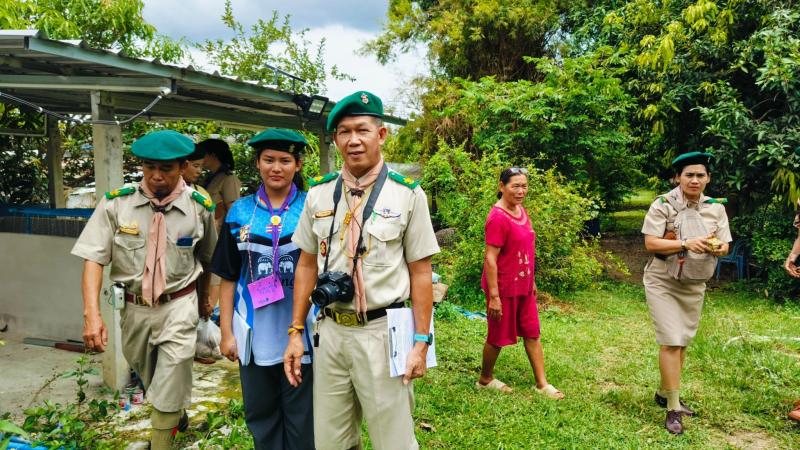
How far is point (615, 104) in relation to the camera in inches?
406

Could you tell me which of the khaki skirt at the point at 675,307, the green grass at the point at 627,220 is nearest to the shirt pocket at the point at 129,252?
the khaki skirt at the point at 675,307

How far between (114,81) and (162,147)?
151cm

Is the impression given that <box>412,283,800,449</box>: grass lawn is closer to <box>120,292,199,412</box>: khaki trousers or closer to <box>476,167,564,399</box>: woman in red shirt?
<box>476,167,564,399</box>: woman in red shirt

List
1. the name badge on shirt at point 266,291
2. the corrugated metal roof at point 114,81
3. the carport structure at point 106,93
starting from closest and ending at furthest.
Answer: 1. the name badge on shirt at point 266,291
2. the corrugated metal roof at point 114,81
3. the carport structure at point 106,93

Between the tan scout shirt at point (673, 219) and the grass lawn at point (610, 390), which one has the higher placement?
the tan scout shirt at point (673, 219)

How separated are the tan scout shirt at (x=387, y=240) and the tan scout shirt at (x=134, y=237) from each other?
1015 mm

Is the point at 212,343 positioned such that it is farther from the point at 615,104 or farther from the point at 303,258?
the point at 615,104

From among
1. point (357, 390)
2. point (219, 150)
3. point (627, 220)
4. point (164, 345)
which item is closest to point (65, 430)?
point (164, 345)

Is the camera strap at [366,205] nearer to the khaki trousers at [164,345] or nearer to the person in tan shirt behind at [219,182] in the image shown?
the khaki trousers at [164,345]

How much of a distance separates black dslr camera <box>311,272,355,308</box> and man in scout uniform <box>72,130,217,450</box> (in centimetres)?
116

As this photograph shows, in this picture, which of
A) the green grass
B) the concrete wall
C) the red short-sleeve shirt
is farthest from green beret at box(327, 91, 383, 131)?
the green grass

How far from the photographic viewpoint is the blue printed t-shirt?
2.94m

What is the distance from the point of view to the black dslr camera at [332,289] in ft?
7.89

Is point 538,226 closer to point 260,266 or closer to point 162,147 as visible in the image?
point 260,266
